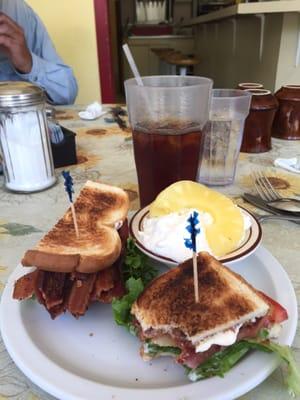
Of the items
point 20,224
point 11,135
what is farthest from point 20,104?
point 20,224

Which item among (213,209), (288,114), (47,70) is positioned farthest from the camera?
(47,70)

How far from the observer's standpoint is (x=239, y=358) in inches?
14.7

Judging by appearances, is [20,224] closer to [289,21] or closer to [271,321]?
[271,321]

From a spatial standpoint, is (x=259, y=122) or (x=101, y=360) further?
(x=259, y=122)

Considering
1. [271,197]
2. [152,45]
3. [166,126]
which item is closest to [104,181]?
[166,126]

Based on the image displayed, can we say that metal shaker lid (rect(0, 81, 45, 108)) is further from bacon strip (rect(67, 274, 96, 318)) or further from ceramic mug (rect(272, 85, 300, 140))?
ceramic mug (rect(272, 85, 300, 140))

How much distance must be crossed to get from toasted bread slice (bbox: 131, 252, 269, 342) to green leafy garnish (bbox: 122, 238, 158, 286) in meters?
0.07

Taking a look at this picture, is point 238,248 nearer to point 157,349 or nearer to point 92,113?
point 157,349

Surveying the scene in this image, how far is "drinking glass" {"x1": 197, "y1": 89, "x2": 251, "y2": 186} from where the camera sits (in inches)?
33.8

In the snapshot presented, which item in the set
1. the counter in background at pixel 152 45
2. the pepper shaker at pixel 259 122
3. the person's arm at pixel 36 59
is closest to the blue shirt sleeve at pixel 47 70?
the person's arm at pixel 36 59

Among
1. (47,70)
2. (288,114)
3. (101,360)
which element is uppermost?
(47,70)

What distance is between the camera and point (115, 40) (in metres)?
6.76

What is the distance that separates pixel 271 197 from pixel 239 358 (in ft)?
1.54

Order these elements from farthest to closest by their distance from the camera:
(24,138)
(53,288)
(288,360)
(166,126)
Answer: (24,138) → (166,126) → (53,288) → (288,360)
